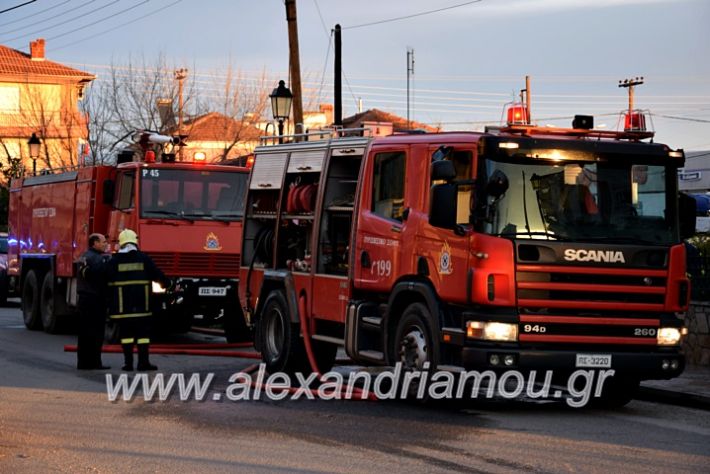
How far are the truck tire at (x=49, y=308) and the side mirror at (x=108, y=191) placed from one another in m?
2.42

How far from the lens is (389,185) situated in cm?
1288

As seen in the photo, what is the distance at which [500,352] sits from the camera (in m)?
11.4

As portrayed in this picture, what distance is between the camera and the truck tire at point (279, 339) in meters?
14.6

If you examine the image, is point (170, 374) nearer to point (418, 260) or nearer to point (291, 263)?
point (291, 263)

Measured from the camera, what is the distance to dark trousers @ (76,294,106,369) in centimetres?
1550

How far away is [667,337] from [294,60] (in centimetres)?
1461

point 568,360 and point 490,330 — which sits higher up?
point 490,330

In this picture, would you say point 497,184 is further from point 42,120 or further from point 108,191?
point 42,120

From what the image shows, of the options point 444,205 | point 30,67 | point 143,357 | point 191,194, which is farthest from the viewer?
point 30,67

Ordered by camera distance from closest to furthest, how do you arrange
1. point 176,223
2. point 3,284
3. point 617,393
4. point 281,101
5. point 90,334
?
point 617,393
point 90,334
point 176,223
point 281,101
point 3,284

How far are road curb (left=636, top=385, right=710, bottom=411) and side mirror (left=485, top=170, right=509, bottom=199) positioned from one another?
3157mm

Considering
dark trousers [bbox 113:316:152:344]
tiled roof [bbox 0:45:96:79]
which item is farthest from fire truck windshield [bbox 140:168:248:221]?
tiled roof [bbox 0:45:96:79]

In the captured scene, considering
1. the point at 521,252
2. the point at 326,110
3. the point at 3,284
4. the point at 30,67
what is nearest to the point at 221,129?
the point at 326,110

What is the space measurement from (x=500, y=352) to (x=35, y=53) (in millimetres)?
68081
